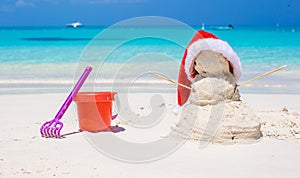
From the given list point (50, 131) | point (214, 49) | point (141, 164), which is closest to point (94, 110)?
point (50, 131)

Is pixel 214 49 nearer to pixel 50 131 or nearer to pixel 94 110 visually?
→ pixel 94 110

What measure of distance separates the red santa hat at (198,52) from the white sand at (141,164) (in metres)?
0.60

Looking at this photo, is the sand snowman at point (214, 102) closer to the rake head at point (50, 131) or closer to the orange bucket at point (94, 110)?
the orange bucket at point (94, 110)

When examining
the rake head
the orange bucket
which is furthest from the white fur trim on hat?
the rake head

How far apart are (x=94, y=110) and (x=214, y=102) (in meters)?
1.31

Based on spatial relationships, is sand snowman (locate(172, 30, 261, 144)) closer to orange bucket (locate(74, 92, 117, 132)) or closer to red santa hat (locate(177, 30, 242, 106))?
red santa hat (locate(177, 30, 242, 106))

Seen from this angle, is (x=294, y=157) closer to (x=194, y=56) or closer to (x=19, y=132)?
(x=194, y=56)

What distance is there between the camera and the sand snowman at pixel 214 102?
163 inches

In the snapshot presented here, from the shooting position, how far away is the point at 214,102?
430 cm

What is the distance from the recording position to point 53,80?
1027 cm

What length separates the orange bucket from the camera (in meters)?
4.60

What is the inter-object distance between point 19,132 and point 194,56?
7.01ft

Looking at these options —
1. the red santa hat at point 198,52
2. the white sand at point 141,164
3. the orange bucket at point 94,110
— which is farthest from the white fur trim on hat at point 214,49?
the orange bucket at point 94,110

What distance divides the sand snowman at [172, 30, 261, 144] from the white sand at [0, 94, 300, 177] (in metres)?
0.13
